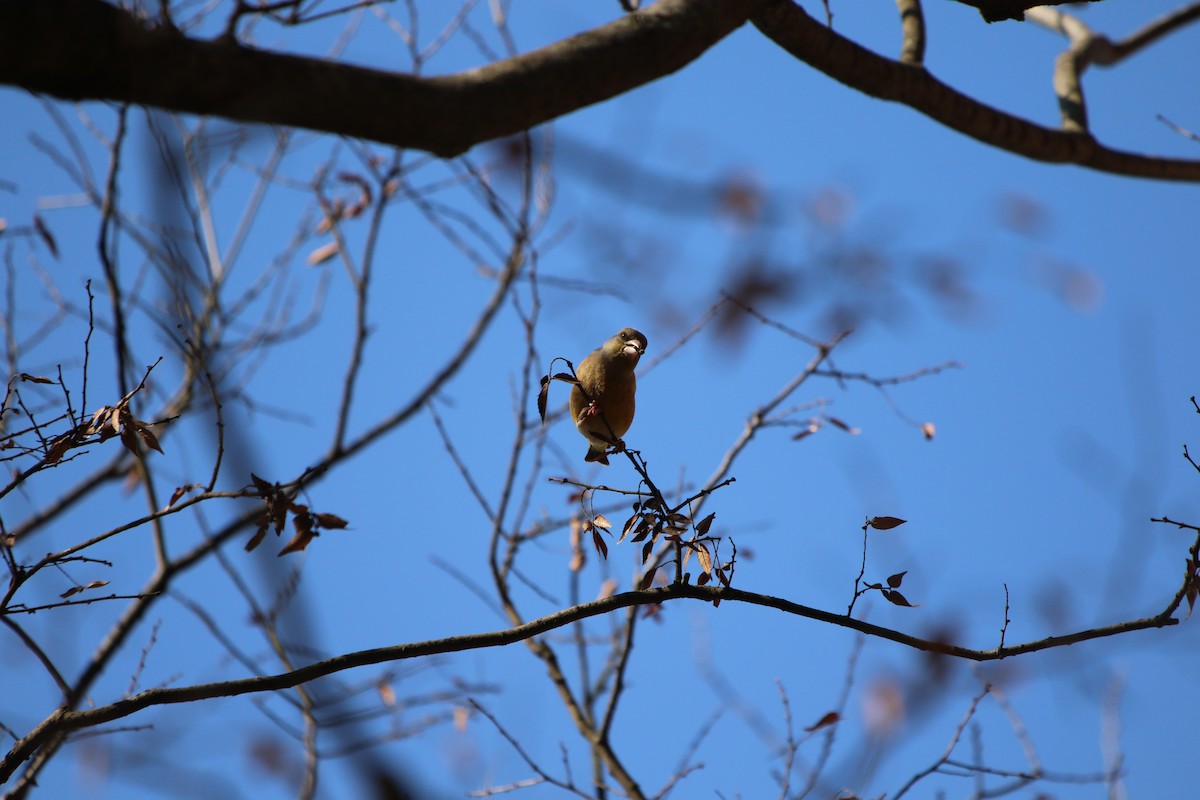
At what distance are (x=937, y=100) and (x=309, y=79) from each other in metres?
2.45

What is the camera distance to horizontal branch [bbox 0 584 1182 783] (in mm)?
2113

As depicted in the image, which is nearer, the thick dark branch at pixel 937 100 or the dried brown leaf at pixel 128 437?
the dried brown leaf at pixel 128 437

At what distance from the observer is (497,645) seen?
223 cm

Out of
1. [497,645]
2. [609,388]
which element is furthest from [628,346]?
[497,645]

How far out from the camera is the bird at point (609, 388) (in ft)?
8.55

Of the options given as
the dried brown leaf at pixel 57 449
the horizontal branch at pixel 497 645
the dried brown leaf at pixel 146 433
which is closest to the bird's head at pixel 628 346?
the horizontal branch at pixel 497 645

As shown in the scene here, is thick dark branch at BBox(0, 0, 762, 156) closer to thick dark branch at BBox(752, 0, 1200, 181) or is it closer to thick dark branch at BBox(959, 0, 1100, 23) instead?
thick dark branch at BBox(752, 0, 1200, 181)

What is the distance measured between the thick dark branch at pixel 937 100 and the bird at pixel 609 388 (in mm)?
934

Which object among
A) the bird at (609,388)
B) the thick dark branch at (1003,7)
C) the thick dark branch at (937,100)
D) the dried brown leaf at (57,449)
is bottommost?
the dried brown leaf at (57,449)

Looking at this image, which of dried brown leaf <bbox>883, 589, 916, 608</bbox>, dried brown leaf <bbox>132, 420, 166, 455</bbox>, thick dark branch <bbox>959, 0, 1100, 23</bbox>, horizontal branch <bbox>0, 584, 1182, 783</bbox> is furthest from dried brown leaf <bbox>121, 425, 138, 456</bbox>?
thick dark branch <bbox>959, 0, 1100, 23</bbox>

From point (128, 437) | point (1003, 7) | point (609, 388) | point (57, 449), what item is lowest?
point (57, 449)

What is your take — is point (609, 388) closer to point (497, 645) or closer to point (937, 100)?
point (497, 645)

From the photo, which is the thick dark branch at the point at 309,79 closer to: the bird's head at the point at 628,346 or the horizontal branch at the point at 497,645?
the bird's head at the point at 628,346

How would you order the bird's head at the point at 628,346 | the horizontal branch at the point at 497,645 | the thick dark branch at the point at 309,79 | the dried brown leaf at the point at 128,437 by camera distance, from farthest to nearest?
the bird's head at the point at 628,346 → the dried brown leaf at the point at 128,437 → the horizontal branch at the point at 497,645 → the thick dark branch at the point at 309,79
